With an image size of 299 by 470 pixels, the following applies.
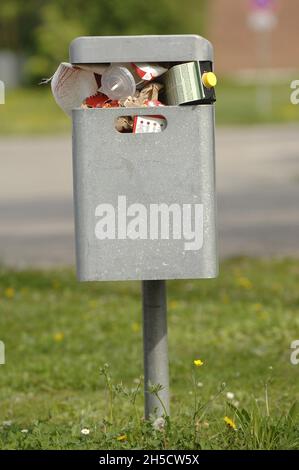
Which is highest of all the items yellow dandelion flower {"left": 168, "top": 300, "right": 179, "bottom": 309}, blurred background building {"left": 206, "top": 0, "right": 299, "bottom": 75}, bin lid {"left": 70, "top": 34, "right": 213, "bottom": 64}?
blurred background building {"left": 206, "top": 0, "right": 299, "bottom": 75}

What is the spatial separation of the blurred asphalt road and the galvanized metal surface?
541cm

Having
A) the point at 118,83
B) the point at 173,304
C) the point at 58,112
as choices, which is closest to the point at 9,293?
the point at 173,304

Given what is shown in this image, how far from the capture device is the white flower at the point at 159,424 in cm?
399

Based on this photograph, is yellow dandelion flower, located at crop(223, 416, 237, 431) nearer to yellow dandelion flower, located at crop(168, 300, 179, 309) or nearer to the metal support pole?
the metal support pole

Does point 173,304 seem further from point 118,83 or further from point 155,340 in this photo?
point 118,83

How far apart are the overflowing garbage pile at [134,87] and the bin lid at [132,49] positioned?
7cm

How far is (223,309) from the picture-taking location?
285 inches

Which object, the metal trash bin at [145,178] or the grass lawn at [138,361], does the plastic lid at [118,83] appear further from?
the grass lawn at [138,361]

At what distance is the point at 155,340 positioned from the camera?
4.07 metres

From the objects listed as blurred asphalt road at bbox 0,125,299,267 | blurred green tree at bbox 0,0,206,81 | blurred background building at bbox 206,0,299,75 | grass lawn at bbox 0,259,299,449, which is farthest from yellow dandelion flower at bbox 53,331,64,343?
blurred background building at bbox 206,0,299,75

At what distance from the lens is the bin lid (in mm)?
3789

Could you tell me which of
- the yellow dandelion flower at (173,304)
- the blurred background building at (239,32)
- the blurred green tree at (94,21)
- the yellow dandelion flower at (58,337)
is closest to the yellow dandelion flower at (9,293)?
the yellow dandelion flower at (173,304)
